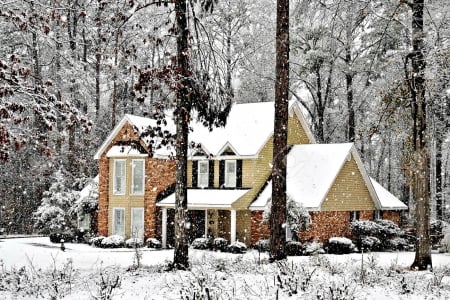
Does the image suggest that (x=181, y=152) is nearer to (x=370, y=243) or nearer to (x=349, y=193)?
(x=370, y=243)

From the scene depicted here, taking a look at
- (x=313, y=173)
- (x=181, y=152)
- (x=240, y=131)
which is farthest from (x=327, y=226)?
(x=181, y=152)

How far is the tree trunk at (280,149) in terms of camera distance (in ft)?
49.3

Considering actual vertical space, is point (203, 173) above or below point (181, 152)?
below

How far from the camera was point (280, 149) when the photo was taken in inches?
595

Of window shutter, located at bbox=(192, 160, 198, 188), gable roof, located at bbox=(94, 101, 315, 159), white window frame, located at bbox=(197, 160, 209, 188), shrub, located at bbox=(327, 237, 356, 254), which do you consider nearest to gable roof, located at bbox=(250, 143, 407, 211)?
shrub, located at bbox=(327, 237, 356, 254)

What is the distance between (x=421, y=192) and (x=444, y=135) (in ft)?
54.2

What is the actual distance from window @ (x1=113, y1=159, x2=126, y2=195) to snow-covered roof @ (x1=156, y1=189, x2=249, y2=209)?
2666 millimetres

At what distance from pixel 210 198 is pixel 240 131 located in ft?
14.3

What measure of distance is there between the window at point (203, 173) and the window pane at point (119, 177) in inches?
166

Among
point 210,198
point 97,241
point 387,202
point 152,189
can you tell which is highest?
point 152,189

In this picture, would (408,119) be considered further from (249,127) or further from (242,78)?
(242,78)

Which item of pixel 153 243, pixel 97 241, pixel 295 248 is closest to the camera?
pixel 295 248

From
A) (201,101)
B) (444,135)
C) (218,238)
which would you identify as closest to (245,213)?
(218,238)

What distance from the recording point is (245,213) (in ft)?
95.5
